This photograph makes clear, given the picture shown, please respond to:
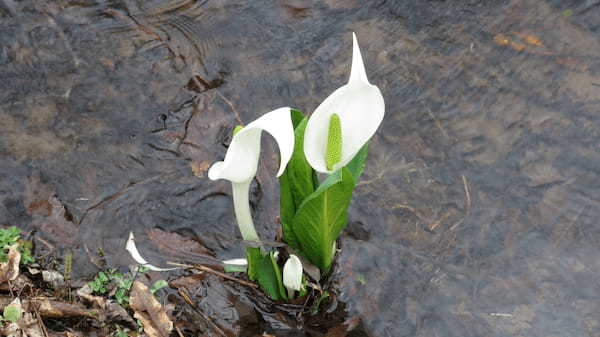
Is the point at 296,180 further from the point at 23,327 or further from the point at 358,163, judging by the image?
the point at 23,327

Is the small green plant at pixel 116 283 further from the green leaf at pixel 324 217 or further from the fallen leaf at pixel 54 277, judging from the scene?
the green leaf at pixel 324 217

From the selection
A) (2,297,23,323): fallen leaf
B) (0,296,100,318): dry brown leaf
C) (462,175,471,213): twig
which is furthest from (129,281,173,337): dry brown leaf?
(462,175,471,213): twig

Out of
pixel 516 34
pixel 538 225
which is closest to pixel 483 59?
pixel 516 34

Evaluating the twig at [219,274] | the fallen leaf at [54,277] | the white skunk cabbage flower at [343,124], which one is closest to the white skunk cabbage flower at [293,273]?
the twig at [219,274]

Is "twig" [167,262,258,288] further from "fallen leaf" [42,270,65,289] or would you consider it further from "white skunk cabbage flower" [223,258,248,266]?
"fallen leaf" [42,270,65,289]

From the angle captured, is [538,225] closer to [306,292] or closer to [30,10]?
[306,292]
